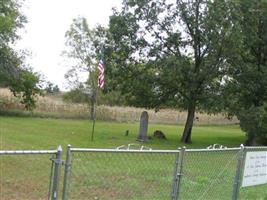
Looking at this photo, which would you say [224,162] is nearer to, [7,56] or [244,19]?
[244,19]

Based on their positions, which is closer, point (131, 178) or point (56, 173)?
point (56, 173)

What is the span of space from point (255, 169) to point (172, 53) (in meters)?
24.2

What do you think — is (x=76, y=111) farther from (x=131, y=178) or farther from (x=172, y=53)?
(x=131, y=178)

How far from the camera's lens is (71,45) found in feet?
200

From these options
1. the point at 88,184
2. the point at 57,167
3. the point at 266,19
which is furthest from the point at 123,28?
the point at 57,167

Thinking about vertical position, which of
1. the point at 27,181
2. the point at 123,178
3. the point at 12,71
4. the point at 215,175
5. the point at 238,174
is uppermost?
the point at 12,71

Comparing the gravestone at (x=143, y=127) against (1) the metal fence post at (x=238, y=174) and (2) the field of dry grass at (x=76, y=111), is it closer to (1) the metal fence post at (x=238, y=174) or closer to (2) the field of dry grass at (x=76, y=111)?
(2) the field of dry grass at (x=76, y=111)

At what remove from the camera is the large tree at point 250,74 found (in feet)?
100

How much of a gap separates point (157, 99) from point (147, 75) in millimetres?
2088

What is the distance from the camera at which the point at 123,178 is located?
363 inches

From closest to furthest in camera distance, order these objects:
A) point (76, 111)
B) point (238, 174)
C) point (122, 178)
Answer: point (238, 174) → point (122, 178) → point (76, 111)

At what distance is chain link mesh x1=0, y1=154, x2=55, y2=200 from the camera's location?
10.3 meters

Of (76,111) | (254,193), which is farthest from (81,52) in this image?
(254,193)

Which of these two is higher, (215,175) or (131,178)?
(215,175)
